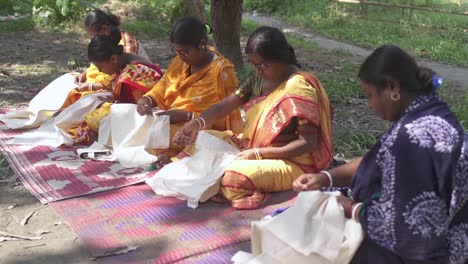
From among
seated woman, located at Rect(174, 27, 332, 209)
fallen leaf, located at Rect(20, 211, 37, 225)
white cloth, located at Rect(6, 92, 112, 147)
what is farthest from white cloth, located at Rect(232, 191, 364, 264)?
white cloth, located at Rect(6, 92, 112, 147)

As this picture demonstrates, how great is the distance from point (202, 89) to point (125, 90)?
0.86 meters

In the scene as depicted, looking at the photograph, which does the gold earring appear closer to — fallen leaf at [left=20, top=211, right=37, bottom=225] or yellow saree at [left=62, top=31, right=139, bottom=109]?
fallen leaf at [left=20, top=211, right=37, bottom=225]

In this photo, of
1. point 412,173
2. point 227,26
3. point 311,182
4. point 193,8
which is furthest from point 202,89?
point 193,8

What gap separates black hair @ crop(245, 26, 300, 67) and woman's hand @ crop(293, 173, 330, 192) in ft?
3.37

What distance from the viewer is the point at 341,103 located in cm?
607

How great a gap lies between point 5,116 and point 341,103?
331 cm

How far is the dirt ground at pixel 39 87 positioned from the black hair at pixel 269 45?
1.48 m

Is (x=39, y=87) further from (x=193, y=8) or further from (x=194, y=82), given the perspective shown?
Result: (x=194, y=82)

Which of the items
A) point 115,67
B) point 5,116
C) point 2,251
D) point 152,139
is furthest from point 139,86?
point 2,251

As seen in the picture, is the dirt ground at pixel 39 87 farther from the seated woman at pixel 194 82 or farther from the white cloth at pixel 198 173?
the seated woman at pixel 194 82

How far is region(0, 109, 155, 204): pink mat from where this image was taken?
12.8 feet

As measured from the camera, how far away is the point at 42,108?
529 centimetres

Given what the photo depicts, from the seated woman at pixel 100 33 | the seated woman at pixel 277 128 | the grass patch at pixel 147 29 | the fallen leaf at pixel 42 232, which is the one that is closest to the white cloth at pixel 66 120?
the seated woman at pixel 100 33

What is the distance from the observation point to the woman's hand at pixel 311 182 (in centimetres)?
257
